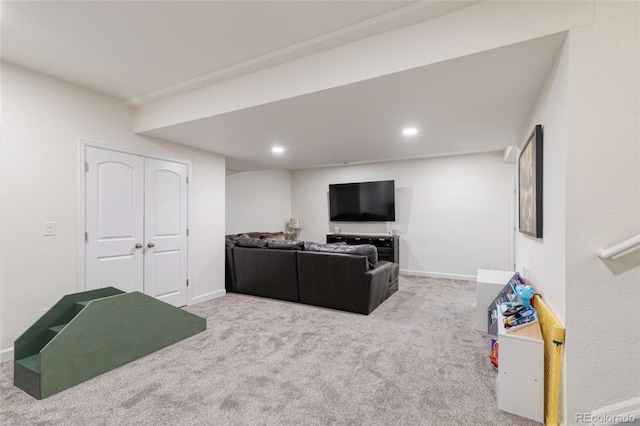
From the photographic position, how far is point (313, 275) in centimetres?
397

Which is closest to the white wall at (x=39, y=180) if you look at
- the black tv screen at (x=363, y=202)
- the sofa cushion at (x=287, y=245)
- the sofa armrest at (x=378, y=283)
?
the sofa cushion at (x=287, y=245)

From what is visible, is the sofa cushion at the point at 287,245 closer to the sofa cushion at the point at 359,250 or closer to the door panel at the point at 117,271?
the sofa cushion at the point at 359,250

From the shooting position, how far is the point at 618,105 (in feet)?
4.89

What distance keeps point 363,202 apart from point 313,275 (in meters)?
3.06

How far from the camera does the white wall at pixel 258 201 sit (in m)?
6.07

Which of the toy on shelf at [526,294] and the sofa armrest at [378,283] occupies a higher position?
the toy on shelf at [526,294]

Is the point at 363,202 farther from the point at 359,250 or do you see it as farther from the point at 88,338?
the point at 88,338

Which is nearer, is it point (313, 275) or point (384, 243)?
point (313, 275)

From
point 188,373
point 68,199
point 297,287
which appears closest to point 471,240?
point 297,287

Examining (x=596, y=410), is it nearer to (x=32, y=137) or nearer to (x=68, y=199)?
(x=68, y=199)

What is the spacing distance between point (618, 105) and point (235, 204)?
5.68m

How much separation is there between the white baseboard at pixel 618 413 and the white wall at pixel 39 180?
4126 mm

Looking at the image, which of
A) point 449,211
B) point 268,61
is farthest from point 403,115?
point 449,211

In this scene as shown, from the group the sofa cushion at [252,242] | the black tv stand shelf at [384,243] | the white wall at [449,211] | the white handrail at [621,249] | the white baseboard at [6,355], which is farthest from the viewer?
the black tv stand shelf at [384,243]
